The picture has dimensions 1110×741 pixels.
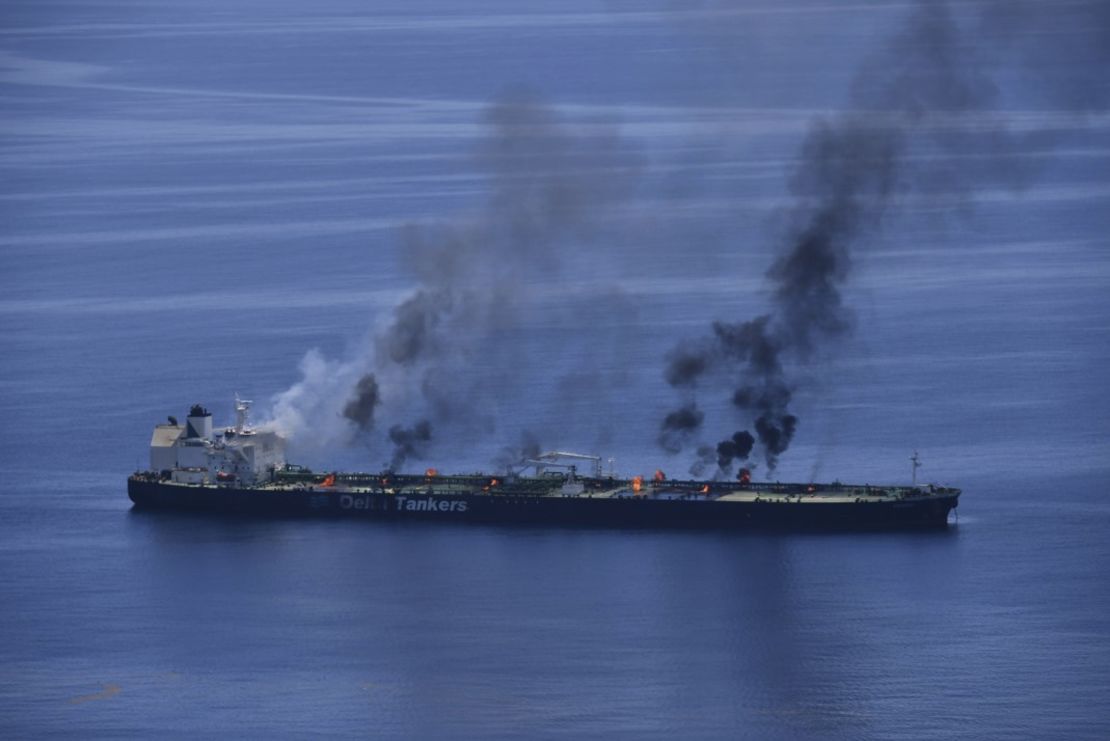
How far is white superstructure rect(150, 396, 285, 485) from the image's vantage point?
119625mm

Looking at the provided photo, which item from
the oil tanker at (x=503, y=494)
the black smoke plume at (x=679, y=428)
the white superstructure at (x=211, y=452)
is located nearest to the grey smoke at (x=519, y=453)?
the oil tanker at (x=503, y=494)

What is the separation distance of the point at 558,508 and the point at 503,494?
8.17 ft

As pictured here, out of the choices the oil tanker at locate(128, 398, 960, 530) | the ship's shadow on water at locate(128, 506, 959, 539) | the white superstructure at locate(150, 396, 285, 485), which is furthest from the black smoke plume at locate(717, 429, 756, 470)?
the white superstructure at locate(150, 396, 285, 485)

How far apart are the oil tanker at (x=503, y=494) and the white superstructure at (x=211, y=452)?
0.04 metres

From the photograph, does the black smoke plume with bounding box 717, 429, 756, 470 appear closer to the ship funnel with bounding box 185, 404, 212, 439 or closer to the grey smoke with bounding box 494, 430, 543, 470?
the grey smoke with bounding box 494, 430, 543, 470

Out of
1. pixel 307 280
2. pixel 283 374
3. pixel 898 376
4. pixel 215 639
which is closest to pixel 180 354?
pixel 283 374

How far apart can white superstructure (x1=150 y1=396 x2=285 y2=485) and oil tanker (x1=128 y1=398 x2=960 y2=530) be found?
0.14ft

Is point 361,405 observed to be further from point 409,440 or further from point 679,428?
point 679,428

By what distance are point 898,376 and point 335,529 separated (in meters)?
35.5

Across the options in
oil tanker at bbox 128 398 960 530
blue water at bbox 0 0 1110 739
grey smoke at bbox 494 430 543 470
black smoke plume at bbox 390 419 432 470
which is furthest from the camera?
black smoke plume at bbox 390 419 432 470

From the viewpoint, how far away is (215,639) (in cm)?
9869

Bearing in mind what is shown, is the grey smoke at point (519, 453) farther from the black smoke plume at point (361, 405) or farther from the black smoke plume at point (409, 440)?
the black smoke plume at point (361, 405)

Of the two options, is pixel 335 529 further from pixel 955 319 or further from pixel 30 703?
pixel 955 319

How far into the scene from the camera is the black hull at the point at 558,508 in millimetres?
110688
